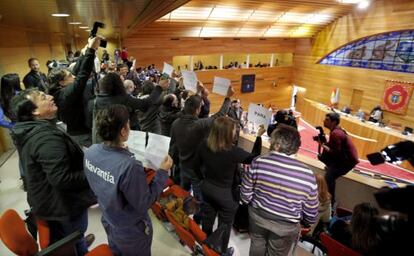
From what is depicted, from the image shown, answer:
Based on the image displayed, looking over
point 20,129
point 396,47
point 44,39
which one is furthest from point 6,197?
point 396,47

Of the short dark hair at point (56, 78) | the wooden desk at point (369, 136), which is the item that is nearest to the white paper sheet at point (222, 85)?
the short dark hair at point (56, 78)

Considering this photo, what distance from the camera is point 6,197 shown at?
319cm

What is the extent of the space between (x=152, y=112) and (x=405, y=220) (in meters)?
3.28

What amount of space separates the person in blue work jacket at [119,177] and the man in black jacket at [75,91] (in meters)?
1.02

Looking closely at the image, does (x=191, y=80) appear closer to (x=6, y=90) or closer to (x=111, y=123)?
(x=6, y=90)

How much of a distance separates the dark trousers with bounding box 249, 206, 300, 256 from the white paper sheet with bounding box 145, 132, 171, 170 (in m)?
0.85

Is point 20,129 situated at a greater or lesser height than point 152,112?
greater

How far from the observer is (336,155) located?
135 inches

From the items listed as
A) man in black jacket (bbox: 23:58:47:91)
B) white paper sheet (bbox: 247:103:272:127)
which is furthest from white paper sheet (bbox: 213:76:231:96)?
man in black jacket (bbox: 23:58:47:91)

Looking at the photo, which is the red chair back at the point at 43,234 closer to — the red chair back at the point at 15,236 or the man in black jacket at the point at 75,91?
the red chair back at the point at 15,236

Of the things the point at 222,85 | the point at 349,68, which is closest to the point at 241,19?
the point at 349,68

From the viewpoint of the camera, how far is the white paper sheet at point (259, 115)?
2924mm

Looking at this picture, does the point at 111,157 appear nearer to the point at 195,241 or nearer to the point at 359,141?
the point at 195,241

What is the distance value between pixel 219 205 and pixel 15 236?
148cm
